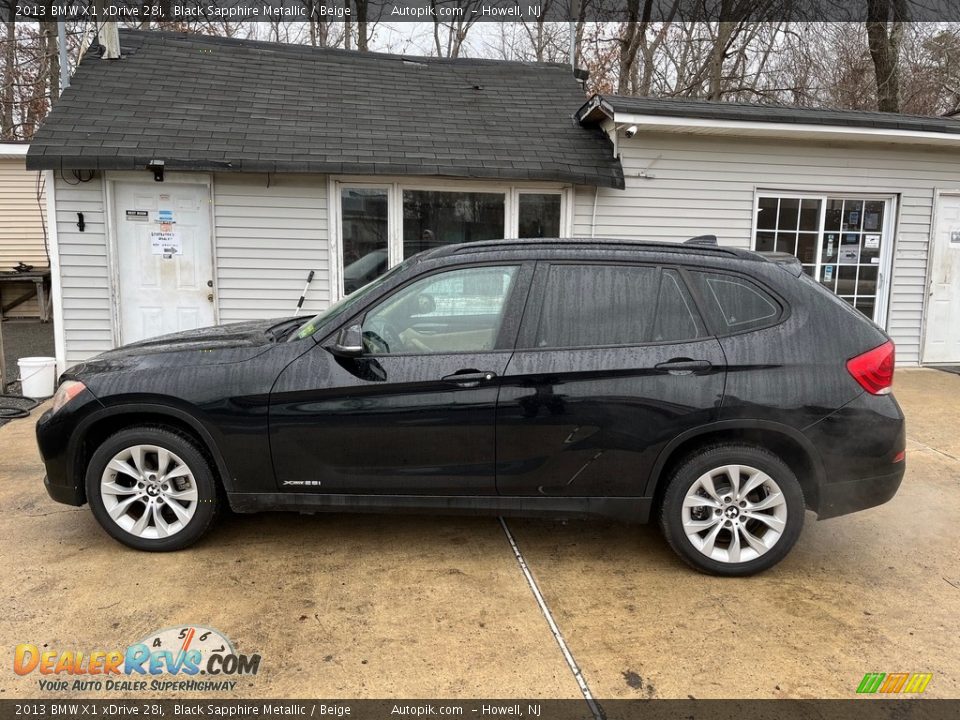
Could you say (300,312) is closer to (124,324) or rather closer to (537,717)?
(124,324)

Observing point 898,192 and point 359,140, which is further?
point 898,192

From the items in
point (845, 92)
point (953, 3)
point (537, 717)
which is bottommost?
point (537, 717)

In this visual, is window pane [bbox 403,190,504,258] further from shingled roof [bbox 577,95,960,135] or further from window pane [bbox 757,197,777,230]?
window pane [bbox 757,197,777,230]

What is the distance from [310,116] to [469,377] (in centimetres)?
626

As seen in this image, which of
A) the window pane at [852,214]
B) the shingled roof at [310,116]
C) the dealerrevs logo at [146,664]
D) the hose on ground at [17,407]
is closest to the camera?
the dealerrevs logo at [146,664]

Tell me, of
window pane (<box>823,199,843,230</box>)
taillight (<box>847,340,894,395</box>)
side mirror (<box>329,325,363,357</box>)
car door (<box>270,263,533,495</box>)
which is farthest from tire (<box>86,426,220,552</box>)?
window pane (<box>823,199,843,230</box>)

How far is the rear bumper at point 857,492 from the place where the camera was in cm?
326

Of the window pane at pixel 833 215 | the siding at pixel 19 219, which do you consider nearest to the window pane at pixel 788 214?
the window pane at pixel 833 215

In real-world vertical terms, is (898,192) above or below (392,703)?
above

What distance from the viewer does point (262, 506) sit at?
134 inches

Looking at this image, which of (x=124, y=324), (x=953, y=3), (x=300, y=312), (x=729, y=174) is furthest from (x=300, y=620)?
(x=953, y=3)

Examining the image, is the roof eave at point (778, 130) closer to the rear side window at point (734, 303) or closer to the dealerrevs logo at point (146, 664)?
the rear side window at point (734, 303)

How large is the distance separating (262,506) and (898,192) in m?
8.96

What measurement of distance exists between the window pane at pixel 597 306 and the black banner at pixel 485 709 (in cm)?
163
